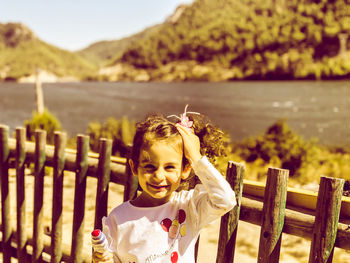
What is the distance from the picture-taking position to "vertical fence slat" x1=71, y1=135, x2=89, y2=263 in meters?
2.48

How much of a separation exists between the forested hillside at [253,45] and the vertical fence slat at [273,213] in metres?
114

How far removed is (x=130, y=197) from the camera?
2.24m

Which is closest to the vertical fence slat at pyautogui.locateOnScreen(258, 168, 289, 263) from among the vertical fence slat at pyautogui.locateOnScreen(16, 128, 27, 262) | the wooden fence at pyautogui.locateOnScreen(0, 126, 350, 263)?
the wooden fence at pyautogui.locateOnScreen(0, 126, 350, 263)

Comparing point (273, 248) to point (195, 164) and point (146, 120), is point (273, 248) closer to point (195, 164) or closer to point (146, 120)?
point (195, 164)

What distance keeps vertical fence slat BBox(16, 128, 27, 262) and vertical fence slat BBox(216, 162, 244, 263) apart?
187cm

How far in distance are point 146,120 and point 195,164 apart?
1.34 ft

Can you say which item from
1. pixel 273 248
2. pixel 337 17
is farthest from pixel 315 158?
pixel 337 17

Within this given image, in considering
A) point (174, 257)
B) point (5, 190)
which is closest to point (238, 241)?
point (5, 190)

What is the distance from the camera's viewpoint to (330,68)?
10731 centimetres

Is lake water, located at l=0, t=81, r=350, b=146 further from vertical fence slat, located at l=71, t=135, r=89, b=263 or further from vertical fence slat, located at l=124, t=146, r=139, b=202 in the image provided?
vertical fence slat, located at l=71, t=135, r=89, b=263

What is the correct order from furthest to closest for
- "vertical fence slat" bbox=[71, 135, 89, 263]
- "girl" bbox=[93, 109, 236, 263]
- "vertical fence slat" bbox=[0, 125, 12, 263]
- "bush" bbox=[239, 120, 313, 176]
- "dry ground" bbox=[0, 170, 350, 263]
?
"bush" bbox=[239, 120, 313, 176], "dry ground" bbox=[0, 170, 350, 263], "vertical fence slat" bbox=[0, 125, 12, 263], "vertical fence slat" bbox=[71, 135, 89, 263], "girl" bbox=[93, 109, 236, 263]

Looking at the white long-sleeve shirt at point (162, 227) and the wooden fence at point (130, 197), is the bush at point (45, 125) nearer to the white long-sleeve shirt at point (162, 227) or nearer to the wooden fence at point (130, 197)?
the wooden fence at point (130, 197)

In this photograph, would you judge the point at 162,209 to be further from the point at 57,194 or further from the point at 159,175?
the point at 57,194

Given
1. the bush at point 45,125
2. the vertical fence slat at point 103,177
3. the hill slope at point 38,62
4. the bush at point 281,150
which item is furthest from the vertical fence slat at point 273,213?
the hill slope at point 38,62
